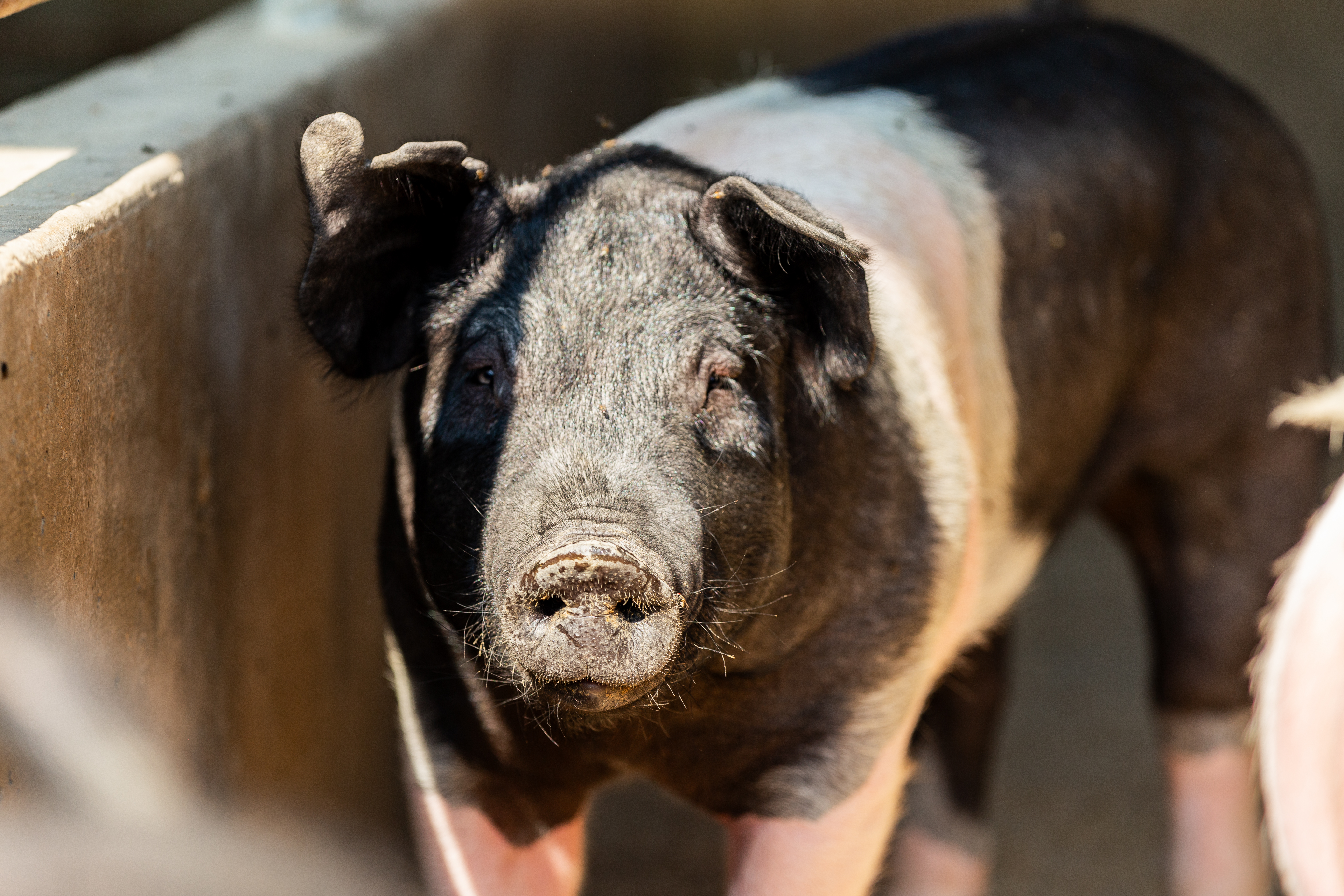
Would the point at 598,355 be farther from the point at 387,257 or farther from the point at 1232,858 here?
the point at 1232,858

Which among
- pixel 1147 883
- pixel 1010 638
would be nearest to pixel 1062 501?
pixel 1010 638

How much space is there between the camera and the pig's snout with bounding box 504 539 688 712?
204 centimetres

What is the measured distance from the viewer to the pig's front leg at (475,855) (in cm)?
281

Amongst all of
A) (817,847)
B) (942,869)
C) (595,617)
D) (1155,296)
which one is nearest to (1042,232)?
(1155,296)

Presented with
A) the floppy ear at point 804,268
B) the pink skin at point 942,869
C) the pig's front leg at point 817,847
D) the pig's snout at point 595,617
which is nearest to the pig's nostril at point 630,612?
the pig's snout at point 595,617

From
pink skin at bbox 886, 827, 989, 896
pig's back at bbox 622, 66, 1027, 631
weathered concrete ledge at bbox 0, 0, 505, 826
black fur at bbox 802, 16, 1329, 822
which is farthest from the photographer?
pink skin at bbox 886, 827, 989, 896

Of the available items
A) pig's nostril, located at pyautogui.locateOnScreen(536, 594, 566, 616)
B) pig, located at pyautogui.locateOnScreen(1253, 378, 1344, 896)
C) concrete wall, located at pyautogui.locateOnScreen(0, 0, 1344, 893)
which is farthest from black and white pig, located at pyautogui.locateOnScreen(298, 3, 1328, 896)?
pig, located at pyautogui.locateOnScreen(1253, 378, 1344, 896)

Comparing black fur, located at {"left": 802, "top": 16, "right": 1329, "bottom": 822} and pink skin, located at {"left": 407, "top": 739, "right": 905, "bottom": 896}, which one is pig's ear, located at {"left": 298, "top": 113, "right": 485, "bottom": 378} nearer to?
pink skin, located at {"left": 407, "top": 739, "right": 905, "bottom": 896}

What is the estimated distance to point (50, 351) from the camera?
2182 mm

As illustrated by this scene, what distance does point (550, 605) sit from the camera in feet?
6.89

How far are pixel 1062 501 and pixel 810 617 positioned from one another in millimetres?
1203

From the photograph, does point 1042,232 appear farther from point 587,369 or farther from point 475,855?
point 475,855

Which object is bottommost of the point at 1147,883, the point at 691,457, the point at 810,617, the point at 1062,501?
the point at 1147,883

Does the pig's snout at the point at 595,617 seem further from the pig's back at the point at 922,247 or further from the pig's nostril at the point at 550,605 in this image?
the pig's back at the point at 922,247
